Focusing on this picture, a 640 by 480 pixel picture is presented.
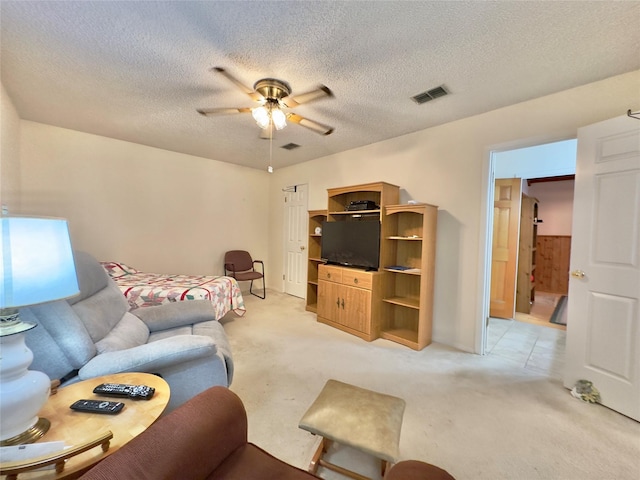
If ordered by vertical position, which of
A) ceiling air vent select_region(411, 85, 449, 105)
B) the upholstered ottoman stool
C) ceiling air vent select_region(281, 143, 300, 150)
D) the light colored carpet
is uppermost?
ceiling air vent select_region(281, 143, 300, 150)

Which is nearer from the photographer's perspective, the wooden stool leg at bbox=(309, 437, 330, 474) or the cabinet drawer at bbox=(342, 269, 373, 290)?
the wooden stool leg at bbox=(309, 437, 330, 474)

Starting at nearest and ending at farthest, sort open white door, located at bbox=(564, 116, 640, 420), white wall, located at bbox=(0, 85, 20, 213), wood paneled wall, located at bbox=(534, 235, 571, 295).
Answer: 1. open white door, located at bbox=(564, 116, 640, 420)
2. white wall, located at bbox=(0, 85, 20, 213)
3. wood paneled wall, located at bbox=(534, 235, 571, 295)

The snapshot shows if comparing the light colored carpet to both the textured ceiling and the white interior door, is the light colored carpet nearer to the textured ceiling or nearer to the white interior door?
the white interior door

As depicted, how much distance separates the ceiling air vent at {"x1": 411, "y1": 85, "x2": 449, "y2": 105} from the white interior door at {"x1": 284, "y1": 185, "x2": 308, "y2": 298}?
2.60 m

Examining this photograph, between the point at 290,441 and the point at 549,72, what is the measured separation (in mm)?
3208

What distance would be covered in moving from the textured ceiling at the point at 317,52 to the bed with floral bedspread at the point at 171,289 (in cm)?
193

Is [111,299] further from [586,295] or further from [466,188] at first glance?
[586,295]

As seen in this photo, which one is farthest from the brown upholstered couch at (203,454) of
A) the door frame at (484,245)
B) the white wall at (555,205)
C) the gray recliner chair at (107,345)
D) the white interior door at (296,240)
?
the white wall at (555,205)

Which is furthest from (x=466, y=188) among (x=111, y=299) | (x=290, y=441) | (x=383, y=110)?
(x=111, y=299)

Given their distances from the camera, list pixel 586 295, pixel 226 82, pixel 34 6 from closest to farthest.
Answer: pixel 34 6, pixel 586 295, pixel 226 82

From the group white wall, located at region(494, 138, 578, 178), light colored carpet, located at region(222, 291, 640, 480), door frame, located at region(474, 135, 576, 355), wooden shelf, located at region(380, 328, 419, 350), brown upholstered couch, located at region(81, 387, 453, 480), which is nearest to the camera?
brown upholstered couch, located at region(81, 387, 453, 480)

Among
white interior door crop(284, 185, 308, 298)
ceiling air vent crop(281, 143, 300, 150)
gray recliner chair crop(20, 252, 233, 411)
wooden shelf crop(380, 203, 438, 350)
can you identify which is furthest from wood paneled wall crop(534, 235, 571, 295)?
gray recliner chair crop(20, 252, 233, 411)

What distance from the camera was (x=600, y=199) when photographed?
6.59ft

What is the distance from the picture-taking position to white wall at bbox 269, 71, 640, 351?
2180mm
